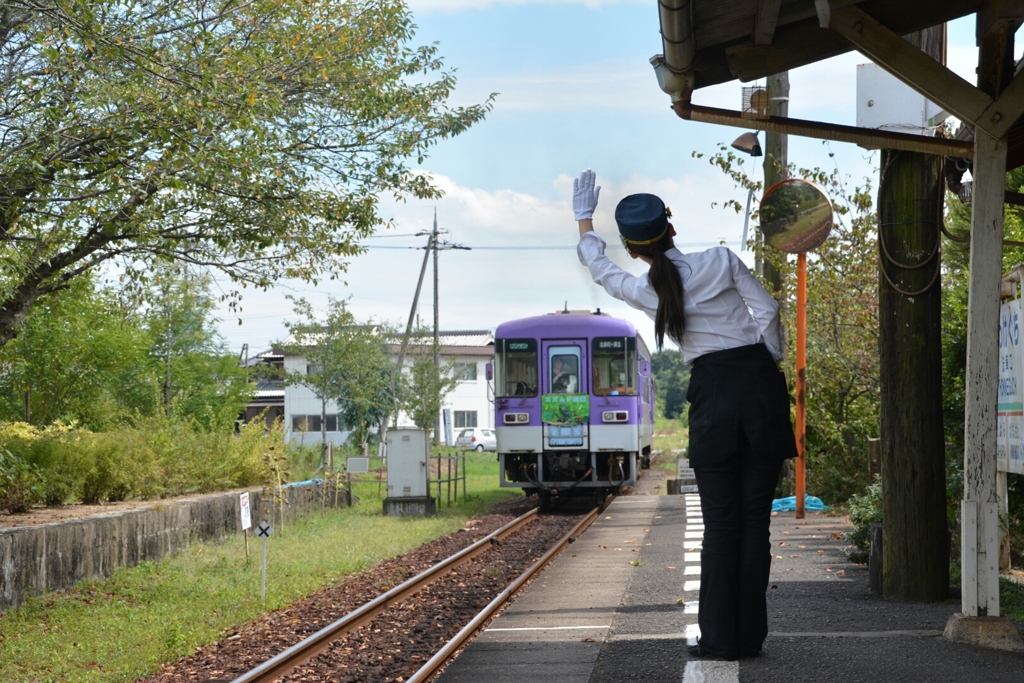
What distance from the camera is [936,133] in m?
6.50

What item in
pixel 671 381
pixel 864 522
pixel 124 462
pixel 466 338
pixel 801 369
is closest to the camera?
pixel 864 522

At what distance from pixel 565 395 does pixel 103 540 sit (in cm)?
957

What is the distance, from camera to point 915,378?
6020 mm

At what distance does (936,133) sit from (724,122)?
1446mm

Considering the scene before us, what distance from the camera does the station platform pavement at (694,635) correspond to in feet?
13.8

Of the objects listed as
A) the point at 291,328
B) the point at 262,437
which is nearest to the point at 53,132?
the point at 262,437

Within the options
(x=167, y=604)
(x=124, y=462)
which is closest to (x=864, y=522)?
(x=167, y=604)

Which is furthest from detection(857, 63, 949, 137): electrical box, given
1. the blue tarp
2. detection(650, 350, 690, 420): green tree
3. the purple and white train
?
detection(650, 350, 690, 420): green tree

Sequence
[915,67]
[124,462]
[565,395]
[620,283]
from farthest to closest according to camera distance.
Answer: [565,395] → [124,462] → [915,67] → [620,283]

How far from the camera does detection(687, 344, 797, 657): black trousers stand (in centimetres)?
407

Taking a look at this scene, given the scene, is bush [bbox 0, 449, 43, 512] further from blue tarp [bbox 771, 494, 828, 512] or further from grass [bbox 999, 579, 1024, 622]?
blue tarp [bbox 771, 494, 828, 512]

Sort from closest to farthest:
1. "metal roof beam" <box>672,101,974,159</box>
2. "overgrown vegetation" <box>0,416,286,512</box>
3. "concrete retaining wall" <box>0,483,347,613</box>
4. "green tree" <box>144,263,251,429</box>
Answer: "metal roof beam" <box>672,101,974,159</box>, "concrete retaining wall" <box>0,483,347,613</box>, "overgrown vegetation" <box>0,416,286,512</box>, "green tree" <box>144,263,251,429</box>

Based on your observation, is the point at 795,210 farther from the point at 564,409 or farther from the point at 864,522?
the point at 564,409

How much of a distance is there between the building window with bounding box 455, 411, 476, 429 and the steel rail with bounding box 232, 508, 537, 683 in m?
62.6
